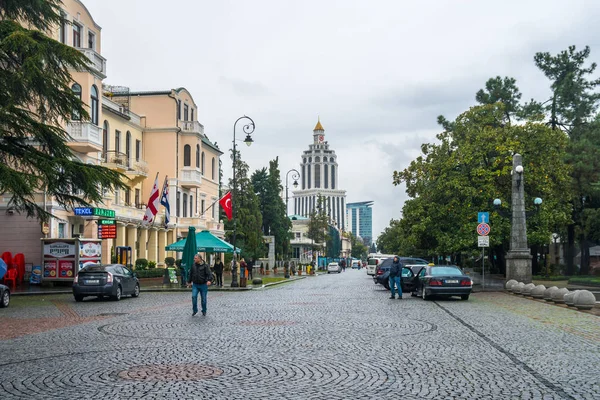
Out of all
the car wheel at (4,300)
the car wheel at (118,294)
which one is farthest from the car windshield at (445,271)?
the car wheel at (4,300)

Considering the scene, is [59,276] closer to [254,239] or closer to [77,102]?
[77,102]

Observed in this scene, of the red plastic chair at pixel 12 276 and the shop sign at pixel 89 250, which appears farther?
the shop sign at pixel 89 250

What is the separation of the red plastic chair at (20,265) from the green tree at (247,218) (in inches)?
1340

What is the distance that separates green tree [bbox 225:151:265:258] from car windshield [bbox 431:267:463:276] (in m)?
44.3

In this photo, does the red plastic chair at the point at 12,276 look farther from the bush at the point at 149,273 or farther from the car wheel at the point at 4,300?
the car wheel at the point at 4,300

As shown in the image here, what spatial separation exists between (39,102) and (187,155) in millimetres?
34417

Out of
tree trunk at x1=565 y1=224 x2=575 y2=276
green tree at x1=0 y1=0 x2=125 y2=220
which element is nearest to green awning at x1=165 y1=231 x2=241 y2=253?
green tree at x1=0 y1=0 x2=125 y2=220

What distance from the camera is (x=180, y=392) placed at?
26.5 feet

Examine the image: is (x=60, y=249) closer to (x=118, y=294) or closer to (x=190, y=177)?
(x=118, y=294)

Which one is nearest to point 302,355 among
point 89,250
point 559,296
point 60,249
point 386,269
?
point 559,296

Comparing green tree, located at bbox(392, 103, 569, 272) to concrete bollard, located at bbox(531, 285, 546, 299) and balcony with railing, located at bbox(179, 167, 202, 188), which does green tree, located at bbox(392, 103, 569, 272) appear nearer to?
concrete bollard, located at bbox(531, 285, 546, 299)

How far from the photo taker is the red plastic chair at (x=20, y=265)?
117 ft

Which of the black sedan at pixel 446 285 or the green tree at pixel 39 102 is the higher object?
the green tree at pixel 39 102

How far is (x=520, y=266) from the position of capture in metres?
32.5
